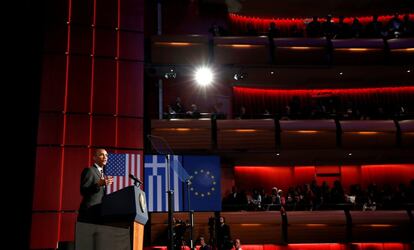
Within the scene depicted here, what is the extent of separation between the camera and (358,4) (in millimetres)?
17125

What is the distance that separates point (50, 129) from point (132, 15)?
12.4 feet

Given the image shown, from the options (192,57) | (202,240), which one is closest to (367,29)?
(192,57)

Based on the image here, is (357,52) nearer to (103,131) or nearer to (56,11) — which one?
(103,131)

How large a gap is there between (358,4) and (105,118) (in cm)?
956

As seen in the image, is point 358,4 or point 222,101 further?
point 358,4

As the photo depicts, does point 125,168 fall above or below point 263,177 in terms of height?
below

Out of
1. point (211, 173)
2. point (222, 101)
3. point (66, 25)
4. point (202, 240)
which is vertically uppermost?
point (66, 25)

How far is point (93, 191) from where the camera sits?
475cm

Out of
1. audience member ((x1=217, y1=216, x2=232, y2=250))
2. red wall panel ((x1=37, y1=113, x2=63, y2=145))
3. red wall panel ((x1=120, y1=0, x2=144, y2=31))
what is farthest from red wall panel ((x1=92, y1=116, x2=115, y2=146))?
audience member ((x1=217, y1=216, x2=232, y2=250))

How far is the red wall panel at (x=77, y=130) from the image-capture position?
12227 millimetres

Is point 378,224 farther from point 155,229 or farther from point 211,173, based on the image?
point 155,229

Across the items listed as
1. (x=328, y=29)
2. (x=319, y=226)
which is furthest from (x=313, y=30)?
(x=319, y=226)

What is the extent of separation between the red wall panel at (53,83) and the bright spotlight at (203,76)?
387cm

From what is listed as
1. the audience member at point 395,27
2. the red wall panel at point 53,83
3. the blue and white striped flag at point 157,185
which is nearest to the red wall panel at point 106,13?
the red wall panel at point 53,83
